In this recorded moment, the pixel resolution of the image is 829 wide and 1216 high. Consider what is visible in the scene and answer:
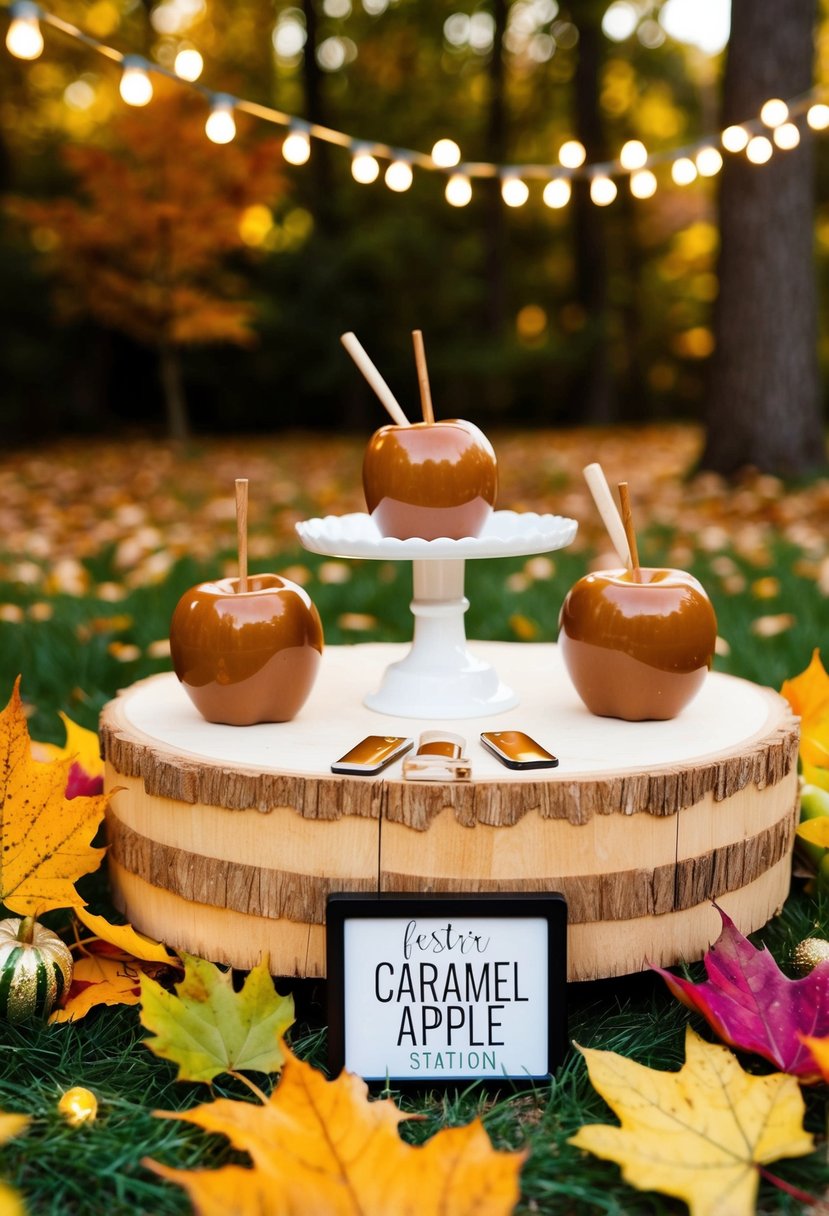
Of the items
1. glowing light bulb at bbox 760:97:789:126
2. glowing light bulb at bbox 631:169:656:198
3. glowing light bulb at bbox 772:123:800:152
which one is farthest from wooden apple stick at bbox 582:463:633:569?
glowing light bulb at bbox 772:123:800:152

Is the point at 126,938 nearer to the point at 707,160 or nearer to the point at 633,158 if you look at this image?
Answer: the point at 633,158

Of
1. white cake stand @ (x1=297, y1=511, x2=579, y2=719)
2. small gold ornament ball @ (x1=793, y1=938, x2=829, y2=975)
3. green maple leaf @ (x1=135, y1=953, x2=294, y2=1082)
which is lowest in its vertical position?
small gold ornament ball @ (x1=793, y1=938, x2=829, y2=975)

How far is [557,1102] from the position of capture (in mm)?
1297

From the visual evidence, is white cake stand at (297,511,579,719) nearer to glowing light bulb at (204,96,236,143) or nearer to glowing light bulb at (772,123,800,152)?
glowing light bulb at (204,96,236,143)

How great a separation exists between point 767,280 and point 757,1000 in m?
4.63

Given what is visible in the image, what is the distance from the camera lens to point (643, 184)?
2.65 metres

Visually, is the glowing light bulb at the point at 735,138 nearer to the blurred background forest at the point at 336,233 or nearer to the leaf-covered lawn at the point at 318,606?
the leaf-covered lawn at the point at 318,606

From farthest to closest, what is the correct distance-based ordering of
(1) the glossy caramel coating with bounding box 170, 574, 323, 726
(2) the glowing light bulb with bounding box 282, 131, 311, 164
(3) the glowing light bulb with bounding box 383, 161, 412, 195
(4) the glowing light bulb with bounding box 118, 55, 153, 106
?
1. (3) the glowing light bulb with bounding box 383, 161, 412, 195
2. (2) the glowing light bulb with bounding box 282, 131, 311, 164
3. (4) the glowing light bulb with bounding box 118, 55, 153, 106
4. (1) the glossy caramel coating with bounding box 170, 574, 323, 726

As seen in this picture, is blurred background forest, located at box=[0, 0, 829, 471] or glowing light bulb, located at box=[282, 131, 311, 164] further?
blurred background forest, located at box=[0, 0, 829, 471]

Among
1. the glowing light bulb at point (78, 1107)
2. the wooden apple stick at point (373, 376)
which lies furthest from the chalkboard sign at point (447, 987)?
the wooden apple stick at point (373, 376)

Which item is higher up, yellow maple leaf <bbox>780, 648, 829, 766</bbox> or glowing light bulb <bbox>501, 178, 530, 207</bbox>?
glowing light bulb <bbox>501, 178, 530, 207</bbox>

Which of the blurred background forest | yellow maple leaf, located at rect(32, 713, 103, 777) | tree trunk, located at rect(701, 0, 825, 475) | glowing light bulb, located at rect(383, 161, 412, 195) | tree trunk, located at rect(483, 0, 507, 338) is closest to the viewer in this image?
yellow maple leaf, located at rect(32, 713, 103, 777)

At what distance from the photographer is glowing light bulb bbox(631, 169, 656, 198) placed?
102 inches

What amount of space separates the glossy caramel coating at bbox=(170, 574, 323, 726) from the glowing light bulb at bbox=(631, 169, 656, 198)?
4.99 ft
